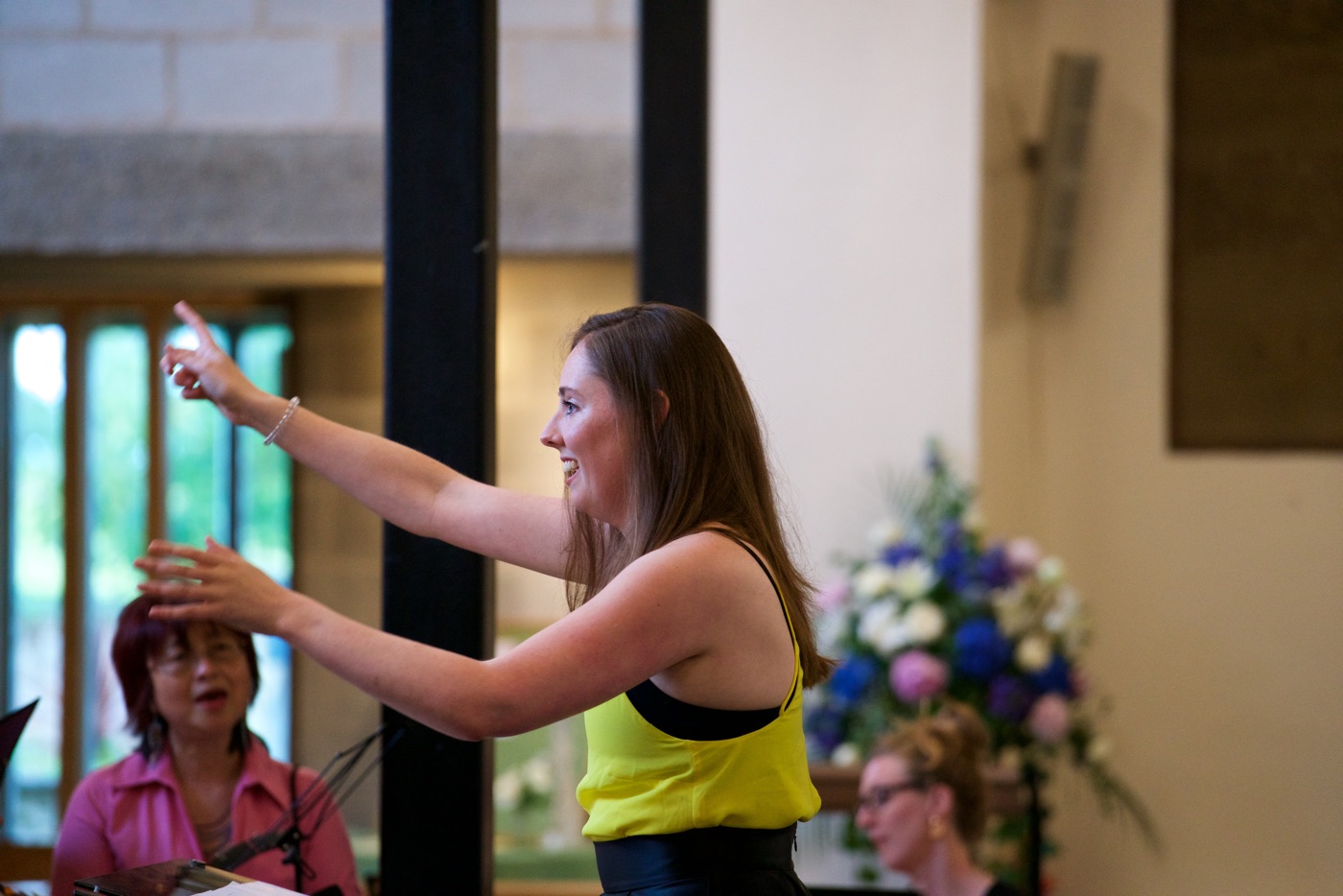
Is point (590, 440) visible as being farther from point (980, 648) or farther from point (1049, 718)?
point (1049, 718)

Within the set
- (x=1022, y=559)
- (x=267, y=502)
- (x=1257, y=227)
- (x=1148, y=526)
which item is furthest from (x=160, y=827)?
(x=1257, y=227)

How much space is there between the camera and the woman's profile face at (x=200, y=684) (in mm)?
1640

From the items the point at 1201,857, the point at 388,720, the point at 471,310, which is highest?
the point at 471,310

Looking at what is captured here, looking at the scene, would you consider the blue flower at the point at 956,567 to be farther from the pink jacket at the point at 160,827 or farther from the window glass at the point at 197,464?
the window glass at the point at 197,464

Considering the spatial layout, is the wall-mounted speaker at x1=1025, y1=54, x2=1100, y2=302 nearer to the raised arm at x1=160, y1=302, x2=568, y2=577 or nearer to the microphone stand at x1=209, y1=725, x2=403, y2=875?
the raised arm at x1=160, y1=302, x2=568, y2=577

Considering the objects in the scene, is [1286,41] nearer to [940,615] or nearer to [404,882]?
[940,615]

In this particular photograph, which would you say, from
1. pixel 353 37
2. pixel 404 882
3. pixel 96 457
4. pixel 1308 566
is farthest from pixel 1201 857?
pixel 96 457

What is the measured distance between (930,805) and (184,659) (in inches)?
46.7

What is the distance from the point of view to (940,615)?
9.64 ft

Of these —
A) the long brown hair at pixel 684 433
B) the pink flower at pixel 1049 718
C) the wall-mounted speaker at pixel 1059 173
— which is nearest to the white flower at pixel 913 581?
the pink flower at pixel 1049 718

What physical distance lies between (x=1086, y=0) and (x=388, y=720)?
327cm

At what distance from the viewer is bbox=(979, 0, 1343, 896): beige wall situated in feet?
12.0

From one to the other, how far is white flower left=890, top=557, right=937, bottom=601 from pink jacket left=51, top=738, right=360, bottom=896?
1676 millimetres

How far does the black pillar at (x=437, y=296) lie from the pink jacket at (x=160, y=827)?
5.3 inches
